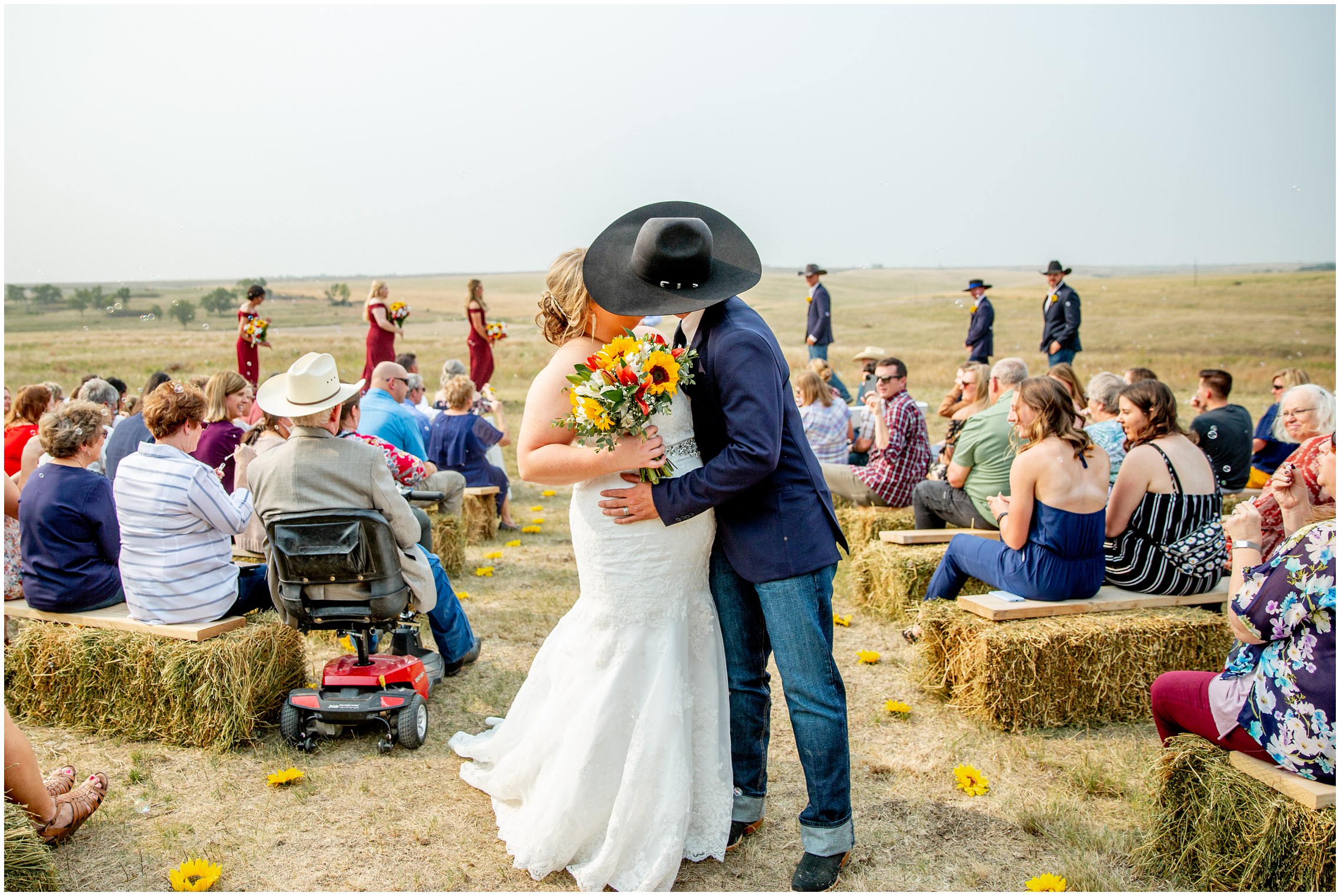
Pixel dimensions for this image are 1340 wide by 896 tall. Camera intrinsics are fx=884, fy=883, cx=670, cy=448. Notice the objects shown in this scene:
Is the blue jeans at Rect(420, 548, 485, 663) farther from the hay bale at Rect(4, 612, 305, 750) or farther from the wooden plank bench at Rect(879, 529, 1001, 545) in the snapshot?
the wooden plank bench at Rect(879, 529, 1001, 545)

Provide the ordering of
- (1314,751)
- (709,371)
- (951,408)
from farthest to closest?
(951,408), (709,371), (1314,751)

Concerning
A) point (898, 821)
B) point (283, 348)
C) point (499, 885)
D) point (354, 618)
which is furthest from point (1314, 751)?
point (283, 348)

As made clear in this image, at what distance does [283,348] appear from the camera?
34875 millimetres

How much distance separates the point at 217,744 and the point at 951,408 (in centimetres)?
597

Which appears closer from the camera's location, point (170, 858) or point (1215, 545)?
point (170, 858)

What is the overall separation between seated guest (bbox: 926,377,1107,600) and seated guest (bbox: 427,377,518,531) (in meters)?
4.84

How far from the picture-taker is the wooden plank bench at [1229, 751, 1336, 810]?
2672 mm

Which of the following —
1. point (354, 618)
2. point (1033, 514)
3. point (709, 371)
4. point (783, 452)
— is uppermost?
point (709, 371)

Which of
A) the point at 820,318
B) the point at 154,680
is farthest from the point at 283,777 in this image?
the point at 820,318

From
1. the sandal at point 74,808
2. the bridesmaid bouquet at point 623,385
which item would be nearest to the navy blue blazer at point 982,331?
the bridesmaid bouquet at point 623,385

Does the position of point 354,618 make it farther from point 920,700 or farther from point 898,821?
point 920,700

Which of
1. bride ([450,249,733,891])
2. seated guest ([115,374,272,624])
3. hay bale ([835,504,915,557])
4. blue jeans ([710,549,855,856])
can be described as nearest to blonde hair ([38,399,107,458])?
seated guest ([115,374,272,624])

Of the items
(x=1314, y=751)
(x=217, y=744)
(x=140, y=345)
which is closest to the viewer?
(x=1314, y=751)

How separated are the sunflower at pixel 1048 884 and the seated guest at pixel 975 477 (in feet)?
10.2
